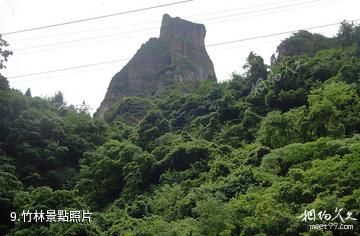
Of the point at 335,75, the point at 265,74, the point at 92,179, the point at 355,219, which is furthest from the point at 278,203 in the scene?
the point at 265,74

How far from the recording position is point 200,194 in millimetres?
18062

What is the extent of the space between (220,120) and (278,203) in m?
16.7

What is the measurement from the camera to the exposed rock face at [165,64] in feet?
191

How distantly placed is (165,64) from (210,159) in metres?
39.0

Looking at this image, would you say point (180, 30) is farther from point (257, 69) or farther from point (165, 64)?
point (257, 69)

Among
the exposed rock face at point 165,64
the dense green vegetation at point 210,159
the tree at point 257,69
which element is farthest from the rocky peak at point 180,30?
the tree at point 257,69

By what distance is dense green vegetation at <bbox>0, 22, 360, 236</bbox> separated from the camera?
14328 mm

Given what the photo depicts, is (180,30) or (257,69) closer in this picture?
(257,69)

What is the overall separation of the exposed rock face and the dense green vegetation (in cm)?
1802

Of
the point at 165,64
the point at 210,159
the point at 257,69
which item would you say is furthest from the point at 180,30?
the point at 210,159

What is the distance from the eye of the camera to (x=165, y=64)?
6153cm

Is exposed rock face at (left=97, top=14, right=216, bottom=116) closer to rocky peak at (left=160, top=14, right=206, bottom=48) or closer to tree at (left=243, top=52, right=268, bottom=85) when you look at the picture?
rocky peak at (left=160, top=14, right=206, bottom=48)

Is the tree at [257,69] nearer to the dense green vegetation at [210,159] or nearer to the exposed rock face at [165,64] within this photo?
the dense green vegetation at [210,159]

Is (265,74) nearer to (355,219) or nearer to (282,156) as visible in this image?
(282,156)
